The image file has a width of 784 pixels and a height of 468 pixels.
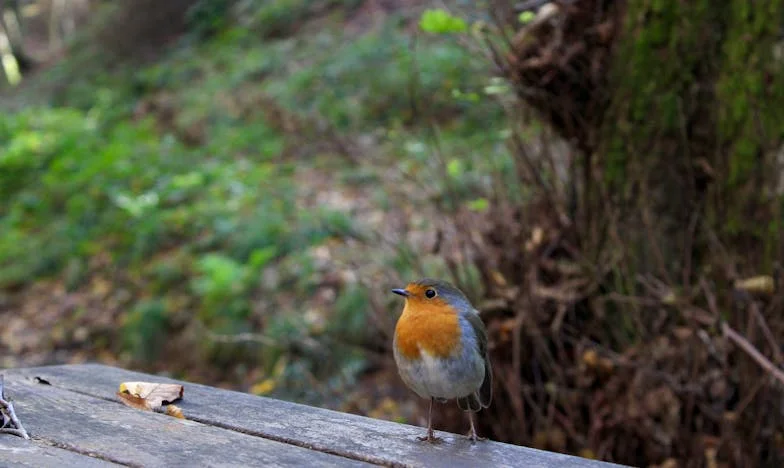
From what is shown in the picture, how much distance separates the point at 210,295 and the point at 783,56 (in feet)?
14.3

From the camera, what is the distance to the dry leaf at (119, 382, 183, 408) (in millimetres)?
1972

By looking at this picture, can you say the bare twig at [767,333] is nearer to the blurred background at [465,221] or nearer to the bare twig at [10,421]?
the blurred background at [465,221]

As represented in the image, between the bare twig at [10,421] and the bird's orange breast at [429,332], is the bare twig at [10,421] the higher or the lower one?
the higher one

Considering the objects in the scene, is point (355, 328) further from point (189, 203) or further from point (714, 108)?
point (189, 203)

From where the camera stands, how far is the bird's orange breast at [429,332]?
74.6 inches

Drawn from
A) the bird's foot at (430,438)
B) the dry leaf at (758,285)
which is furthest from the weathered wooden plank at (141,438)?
the dry leaf at (758,285)

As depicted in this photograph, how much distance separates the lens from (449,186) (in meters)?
3.81

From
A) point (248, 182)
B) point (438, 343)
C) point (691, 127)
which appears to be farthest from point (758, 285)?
point (248, 182)

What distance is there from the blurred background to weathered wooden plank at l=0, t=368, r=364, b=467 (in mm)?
1575

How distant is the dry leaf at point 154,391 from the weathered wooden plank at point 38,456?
0.35m

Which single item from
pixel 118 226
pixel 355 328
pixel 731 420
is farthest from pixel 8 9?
pixel 731 420

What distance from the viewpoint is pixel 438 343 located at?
6.22ft

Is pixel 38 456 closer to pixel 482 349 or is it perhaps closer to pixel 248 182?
pixel 482 349

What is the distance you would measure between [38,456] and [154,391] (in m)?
0.48
